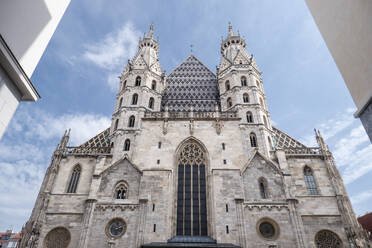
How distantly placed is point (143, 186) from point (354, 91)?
1540 centimetres

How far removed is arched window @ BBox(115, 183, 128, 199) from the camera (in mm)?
17480

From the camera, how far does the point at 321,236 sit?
16.1m

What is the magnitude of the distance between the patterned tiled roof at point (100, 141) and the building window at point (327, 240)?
1821cm

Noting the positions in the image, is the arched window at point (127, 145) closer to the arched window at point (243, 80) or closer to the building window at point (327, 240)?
the arched window at point (243, 80)

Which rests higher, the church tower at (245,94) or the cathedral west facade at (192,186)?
the church tower at (245,94)

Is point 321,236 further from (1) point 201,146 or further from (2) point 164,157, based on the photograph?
(2) point 164,157

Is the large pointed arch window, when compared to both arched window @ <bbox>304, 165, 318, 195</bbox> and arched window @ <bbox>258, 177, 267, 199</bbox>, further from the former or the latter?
arched window @ <bbox>304, 165, 318, 195</bbox>

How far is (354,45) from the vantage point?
4.31 metres

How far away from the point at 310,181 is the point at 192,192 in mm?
9627

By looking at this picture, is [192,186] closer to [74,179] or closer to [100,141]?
[74,179]

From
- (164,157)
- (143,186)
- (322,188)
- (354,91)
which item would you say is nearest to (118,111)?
(164,157)

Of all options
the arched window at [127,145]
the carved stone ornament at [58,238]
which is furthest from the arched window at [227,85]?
the carved stone ornament at [58,238]

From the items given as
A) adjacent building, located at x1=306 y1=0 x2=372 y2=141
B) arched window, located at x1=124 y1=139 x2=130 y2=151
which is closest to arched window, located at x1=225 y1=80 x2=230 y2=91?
arched window, located at x1=124 y1=139 x2=130 y2=151

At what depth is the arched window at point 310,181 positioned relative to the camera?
18.0 metres
